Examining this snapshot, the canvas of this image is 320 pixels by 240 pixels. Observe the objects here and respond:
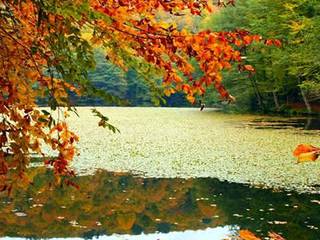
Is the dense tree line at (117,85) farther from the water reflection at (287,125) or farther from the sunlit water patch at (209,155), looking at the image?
the sunlit water patch at (209,155)

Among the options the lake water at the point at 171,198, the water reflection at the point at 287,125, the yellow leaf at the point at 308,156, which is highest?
the yellow leaf at the point at 308,156

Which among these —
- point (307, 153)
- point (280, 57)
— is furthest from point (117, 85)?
point (307, 153)

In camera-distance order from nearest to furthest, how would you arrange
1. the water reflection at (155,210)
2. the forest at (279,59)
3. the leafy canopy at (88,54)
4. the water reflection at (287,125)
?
the leafy canopy at (88,54)
the water reflection at (155,210)
the water reflection at (287,125)
the forest at (279,59)

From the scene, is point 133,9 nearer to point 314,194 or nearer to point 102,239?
point 102,239

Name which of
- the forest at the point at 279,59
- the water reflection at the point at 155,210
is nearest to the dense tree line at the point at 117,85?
the forest at the point at 279,59

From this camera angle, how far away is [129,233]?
743 cm

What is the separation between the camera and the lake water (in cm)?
750

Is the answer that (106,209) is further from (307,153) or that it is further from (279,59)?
(279,59)

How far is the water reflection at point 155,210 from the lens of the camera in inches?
294

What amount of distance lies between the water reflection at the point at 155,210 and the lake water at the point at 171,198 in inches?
0.6

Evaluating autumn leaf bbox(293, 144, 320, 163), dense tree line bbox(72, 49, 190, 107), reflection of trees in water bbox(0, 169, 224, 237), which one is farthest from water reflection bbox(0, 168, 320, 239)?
dense tree line bbox(72, 49, 190, 107)

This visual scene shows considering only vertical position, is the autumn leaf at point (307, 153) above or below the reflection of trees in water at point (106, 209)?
above

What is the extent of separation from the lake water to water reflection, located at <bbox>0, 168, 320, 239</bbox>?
2 cm

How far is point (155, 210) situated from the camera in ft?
28.9
